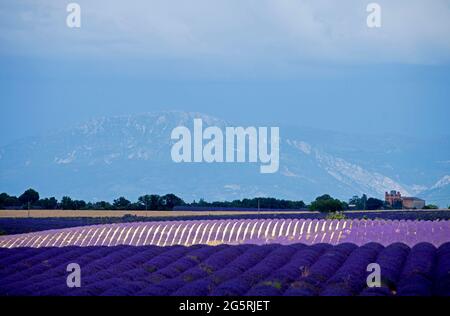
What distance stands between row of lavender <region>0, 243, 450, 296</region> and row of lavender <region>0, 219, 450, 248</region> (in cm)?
271

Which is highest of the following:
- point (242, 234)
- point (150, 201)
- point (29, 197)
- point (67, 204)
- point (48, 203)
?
point (29, 197)

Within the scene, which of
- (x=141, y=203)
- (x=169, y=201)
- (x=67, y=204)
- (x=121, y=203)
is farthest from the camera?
(x=121, y=203)

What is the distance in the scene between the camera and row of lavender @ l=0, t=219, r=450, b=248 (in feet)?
83.0

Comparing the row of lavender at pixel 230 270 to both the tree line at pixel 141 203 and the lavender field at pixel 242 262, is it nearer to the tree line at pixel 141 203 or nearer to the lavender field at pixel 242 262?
the lavender field at pixel 242 262

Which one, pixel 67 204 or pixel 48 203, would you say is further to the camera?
pixel 48 203

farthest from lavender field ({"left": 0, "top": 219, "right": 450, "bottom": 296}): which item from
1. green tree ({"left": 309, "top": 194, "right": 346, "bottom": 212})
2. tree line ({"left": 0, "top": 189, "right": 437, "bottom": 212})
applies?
tree line ({"left": 0, "top": 189, "right": 437, "bottom": 212})

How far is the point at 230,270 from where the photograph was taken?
1777cm

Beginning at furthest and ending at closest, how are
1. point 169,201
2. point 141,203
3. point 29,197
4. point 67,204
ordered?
point 169,201, point 29,197, point 141,203, point 67,204

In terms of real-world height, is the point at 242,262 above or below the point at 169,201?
below

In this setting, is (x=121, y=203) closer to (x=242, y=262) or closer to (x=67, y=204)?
(x=67, y=204)

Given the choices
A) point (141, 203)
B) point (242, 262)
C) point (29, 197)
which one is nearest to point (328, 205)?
point (141, 203)

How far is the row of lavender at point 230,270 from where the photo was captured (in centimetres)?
1516

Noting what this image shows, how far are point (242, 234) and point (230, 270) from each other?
11.9 m

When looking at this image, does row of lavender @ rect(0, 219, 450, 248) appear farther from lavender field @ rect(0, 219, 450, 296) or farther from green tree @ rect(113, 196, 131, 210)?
green tree @ rect(113, 196, 131, 210)
